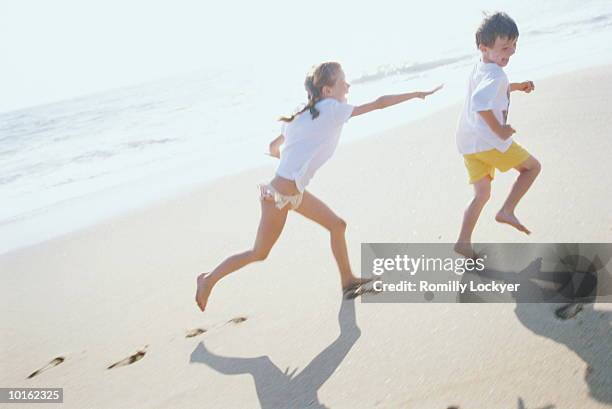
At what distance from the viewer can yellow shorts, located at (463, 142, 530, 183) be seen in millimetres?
3221

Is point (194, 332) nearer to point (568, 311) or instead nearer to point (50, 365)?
point (50, 365)

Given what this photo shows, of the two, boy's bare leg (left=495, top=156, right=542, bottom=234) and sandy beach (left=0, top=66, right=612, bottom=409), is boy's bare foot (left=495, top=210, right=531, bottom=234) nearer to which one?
boy's bare leg (left=495, top=156, right=542, bottom=234)

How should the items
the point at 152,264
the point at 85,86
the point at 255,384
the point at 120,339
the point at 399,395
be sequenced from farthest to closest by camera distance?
the point at 85,86 < the point at 152,264 < the point at 120,339 < the point at 255,384 < the point at 399,395

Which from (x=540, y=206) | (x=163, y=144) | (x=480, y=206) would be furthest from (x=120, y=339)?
(x=163, y=144)

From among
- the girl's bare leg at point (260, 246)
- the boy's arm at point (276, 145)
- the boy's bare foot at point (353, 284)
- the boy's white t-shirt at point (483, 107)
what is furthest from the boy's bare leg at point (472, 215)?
the boy's arm at point (276, 145)

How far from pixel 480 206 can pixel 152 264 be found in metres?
2.60

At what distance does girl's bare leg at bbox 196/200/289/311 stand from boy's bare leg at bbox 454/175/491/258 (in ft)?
3.37

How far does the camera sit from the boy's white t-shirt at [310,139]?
3203 millimetres

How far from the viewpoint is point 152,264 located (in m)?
4.60

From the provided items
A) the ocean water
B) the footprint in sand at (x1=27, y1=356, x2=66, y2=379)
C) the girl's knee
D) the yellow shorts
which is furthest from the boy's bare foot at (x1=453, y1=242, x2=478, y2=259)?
the ocean water

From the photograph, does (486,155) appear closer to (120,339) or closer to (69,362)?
(120,339)

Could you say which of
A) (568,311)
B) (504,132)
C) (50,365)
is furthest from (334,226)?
(50,365)

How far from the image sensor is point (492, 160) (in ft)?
10.7

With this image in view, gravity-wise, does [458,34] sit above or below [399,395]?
above
